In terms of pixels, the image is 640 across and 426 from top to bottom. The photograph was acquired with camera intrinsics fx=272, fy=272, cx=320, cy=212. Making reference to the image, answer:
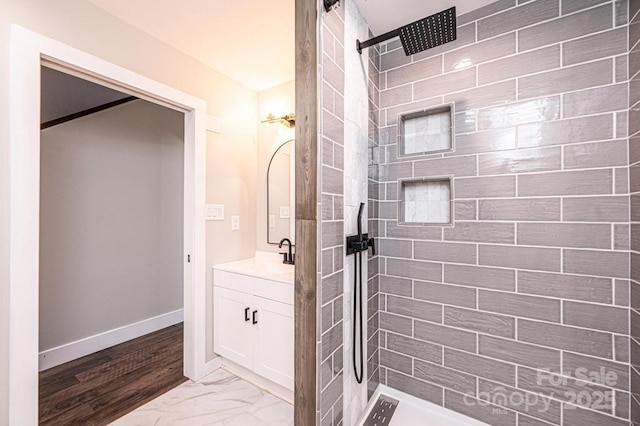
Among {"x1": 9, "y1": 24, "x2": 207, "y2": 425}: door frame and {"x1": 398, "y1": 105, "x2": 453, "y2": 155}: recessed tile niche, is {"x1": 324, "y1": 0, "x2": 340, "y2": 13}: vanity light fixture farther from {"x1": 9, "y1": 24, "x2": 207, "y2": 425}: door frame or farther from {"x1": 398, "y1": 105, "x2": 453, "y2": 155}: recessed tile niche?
{"x1": 9, "y1": 24, "x2": 207, "y2": 425}: door frame

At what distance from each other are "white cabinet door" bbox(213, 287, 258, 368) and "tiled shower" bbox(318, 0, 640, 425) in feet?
2.76

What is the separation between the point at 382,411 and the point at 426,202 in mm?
1355

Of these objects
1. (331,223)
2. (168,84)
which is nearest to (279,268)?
(331,223)

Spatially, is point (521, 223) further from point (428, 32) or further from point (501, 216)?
point (428, 32)

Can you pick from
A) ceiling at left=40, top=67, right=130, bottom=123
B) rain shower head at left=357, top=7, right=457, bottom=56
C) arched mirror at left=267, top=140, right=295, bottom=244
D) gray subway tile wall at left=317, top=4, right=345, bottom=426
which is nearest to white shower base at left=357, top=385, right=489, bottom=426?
gray subway tile wall at left=317, top=4, right=345, bottom=426

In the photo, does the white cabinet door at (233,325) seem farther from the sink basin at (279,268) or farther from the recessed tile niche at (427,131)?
the recessed tile niche at (427,131)

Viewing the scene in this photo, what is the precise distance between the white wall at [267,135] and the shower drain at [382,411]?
1401mm

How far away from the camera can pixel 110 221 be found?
103 inches

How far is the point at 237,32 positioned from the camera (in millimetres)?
1810

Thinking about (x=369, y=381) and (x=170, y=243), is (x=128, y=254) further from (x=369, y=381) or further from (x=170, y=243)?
(x=369, y=381)

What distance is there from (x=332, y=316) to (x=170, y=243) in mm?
2481

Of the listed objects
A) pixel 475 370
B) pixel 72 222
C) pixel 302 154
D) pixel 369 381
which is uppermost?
pixel 302 154

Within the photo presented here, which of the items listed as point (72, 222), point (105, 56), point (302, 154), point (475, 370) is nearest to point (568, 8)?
point (302, 154)

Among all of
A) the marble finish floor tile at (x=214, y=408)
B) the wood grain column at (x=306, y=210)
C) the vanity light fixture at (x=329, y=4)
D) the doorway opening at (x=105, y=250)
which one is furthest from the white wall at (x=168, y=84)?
the vanity light fixture at (x=329, y=4)
